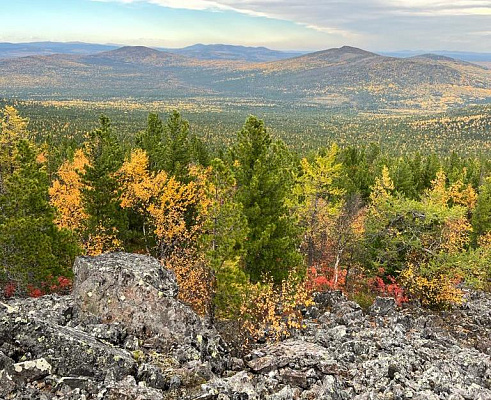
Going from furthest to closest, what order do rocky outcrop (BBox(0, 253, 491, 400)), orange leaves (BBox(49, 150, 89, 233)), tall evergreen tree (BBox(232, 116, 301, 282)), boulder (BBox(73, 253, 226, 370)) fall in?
1. orange leaves (BBox(49, 150, 89, 233))
2. tall evergreen tree (BBox(232, 116, 301, 282))
3. boulder (BBox(73, 253, 226, 370))
4. rocky outcrop (BBox(0, 253, 491, 400))

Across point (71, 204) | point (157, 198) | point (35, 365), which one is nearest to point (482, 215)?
point (157, 198)

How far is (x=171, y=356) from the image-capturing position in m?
19.1

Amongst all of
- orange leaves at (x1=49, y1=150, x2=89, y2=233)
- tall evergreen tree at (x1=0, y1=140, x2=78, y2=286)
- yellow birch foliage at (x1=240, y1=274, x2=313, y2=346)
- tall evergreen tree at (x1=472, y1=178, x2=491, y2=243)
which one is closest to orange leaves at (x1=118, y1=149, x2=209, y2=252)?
orange leaves at (x1=49, y1=150, x2=89, y2=233)

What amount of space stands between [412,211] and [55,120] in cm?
17459

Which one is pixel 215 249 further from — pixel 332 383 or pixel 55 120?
pixel 55 120

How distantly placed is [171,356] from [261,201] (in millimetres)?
12772

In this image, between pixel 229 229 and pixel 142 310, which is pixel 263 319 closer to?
pixel 229 229

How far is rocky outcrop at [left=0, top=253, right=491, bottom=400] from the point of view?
15.9 m

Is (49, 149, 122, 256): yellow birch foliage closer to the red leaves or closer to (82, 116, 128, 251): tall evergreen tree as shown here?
(82, 116, 128, 251): tall evergreen tree

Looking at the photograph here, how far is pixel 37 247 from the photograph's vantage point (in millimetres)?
27078

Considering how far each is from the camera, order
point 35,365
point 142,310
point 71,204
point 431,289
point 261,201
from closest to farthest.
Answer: point 35,365, point 142,310, point 261,201, point 431,289, point 71,204

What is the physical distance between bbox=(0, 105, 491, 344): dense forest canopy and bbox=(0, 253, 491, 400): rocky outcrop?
369 cm

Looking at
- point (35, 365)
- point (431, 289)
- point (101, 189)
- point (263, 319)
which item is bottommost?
point (431, 289)

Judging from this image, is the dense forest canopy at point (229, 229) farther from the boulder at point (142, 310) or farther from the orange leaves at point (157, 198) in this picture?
the boulder at point (142, 310)
